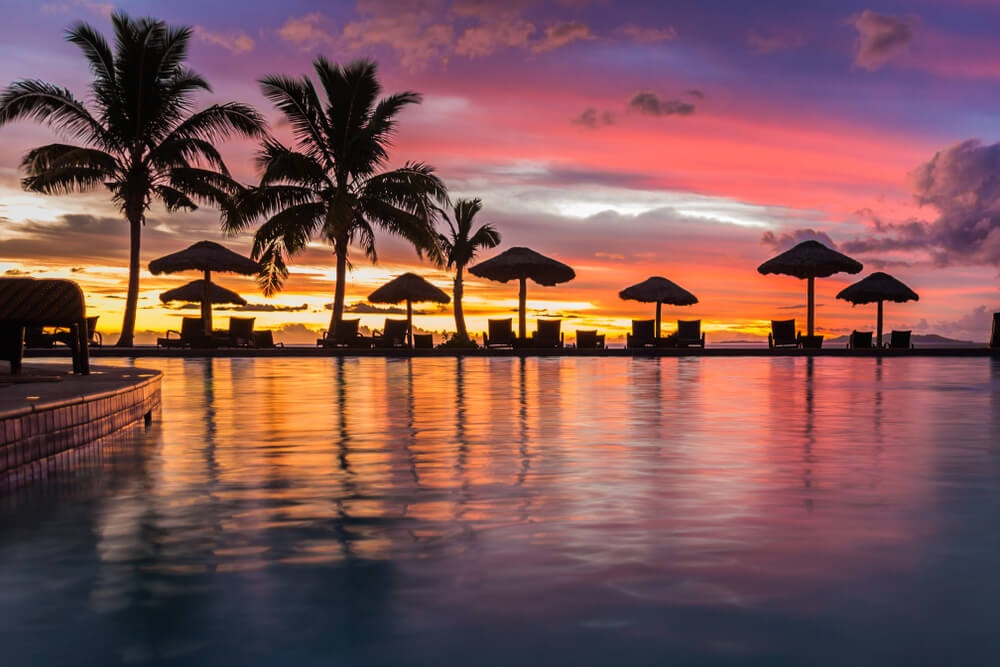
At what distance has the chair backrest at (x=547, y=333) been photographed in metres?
30.7

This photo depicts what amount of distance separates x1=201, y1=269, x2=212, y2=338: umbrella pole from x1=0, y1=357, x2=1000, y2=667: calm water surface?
21459 mm

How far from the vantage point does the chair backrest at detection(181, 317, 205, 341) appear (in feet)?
96.5

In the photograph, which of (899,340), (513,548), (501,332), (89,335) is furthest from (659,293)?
(513,548)

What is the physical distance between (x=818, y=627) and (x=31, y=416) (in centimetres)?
537

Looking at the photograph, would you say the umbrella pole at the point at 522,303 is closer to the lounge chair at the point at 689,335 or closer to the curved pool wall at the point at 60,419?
the lounge chair at the point at 689,335

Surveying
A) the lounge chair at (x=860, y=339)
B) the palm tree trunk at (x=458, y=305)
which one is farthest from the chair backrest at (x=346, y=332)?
the lounge chair at (x=860, y=339)

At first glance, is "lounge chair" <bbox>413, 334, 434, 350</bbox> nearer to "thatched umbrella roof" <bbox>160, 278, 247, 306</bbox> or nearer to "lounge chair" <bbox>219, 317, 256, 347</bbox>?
"lounge chair" <bbox>219, 317, 256, 347</bbox>

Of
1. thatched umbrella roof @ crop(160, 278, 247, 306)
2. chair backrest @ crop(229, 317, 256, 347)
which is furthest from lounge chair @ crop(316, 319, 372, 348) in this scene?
thatched umbrella roof @ crop(160, 278, 247, 306)

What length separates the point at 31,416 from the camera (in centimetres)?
680

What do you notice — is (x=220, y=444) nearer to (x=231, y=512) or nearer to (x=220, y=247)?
(x=231, y=512)

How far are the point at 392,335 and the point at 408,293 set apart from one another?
202 centimetres

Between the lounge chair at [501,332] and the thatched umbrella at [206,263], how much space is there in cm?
692

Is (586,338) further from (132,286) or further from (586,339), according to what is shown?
(132,286)

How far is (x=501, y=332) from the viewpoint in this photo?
30844 millimetres
